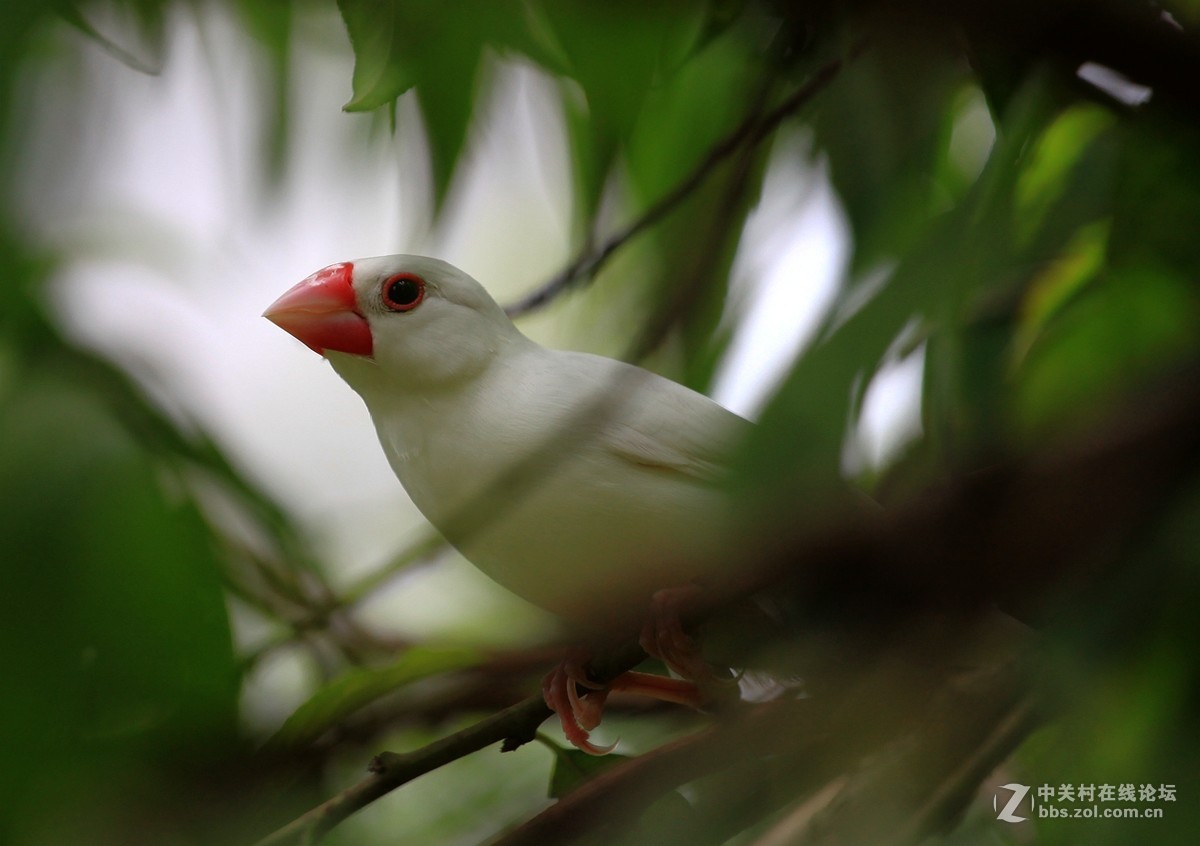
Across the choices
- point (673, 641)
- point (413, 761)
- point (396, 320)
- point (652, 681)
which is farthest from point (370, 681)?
point (396, 320)

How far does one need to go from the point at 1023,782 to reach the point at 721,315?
0.42 meters

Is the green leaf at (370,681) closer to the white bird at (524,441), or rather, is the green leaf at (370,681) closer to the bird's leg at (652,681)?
the bird's leg at (652,681)

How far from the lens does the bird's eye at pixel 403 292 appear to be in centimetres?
140

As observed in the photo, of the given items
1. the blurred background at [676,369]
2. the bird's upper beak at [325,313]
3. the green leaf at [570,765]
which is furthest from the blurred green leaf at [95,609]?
the bird's upper beak at [325,313]

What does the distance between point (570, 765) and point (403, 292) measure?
614mm

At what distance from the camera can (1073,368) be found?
875 millimetres

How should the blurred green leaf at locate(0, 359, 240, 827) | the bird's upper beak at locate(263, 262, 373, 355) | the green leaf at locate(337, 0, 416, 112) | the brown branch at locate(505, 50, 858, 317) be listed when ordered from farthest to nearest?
the bird's upper beak at locate(263, 262, 373, 355) → the brown branch at locate(505, 50, 858, 317) → the green leaf at locate(337, 0, 416, 112) → the blurred green leaf at locate(0, 359, 240, 827)

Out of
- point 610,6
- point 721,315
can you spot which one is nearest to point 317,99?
point 610,6

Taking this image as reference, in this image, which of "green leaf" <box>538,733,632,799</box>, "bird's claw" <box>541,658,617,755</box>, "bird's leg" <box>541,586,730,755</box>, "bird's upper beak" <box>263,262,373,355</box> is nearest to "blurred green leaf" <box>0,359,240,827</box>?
"bird's leg" <box>541,586,730,755</box>

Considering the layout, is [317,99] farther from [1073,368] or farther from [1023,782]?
[1023,782]

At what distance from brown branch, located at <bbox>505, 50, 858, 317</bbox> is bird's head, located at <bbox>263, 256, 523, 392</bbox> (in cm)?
45

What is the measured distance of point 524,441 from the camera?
1241mm

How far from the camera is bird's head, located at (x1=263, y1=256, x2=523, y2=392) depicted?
1.32 metres

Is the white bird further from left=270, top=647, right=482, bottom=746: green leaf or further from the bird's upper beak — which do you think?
left=270, top=647, right=482, bottom=746: green leaf
